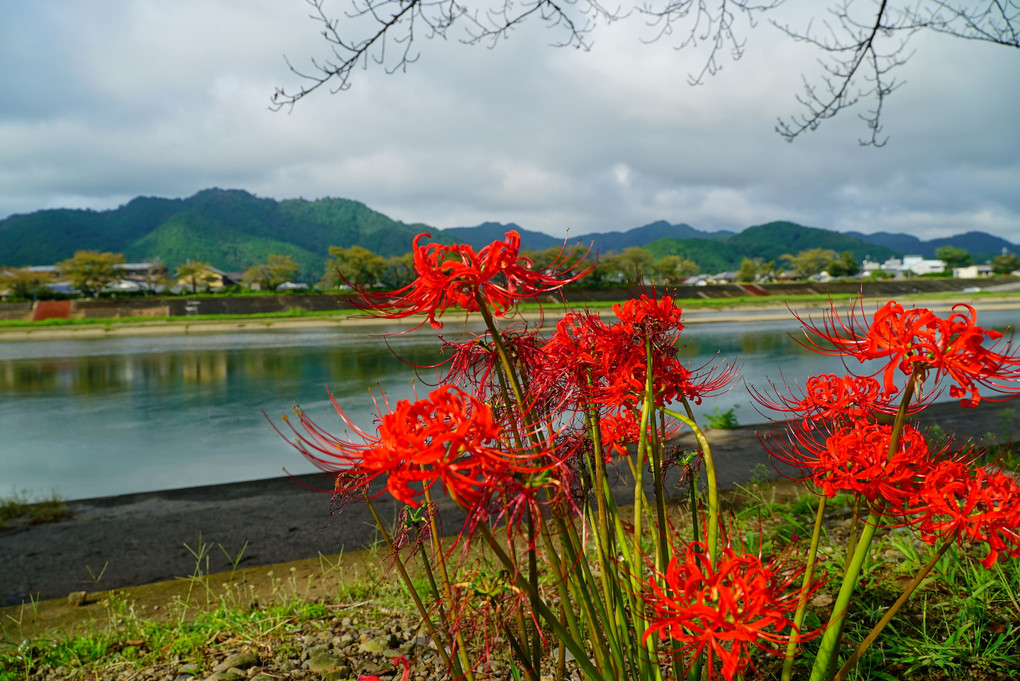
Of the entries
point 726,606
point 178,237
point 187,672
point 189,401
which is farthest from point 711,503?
point 178,237

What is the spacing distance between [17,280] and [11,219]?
146944mm

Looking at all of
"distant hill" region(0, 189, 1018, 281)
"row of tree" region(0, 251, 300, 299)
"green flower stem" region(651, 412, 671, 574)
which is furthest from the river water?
"distant hill" region(0, 189, 1018, 281)

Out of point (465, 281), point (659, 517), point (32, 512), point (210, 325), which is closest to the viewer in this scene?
point (465, 281)

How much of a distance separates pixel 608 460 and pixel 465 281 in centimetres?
74

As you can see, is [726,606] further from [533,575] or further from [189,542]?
[189,542]

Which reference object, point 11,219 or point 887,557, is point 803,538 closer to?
point 887,557

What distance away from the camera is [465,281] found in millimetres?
1190

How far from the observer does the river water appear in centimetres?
720

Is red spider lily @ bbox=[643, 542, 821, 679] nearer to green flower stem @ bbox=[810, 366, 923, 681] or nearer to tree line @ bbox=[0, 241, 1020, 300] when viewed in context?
green flower stem @ bbox=[810, 366, 923, 681]

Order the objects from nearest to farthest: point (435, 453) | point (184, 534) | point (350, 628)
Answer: point (435, 453) → point (350, 628) → point (184, 534)

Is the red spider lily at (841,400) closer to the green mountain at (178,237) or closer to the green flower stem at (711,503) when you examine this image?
the green flower stem at (711,503)

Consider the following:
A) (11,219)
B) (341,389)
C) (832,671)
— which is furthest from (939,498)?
(11,219)

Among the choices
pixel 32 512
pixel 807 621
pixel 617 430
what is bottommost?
Answer: pixel 32 512

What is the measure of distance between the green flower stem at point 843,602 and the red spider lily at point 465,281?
2.48 feet
